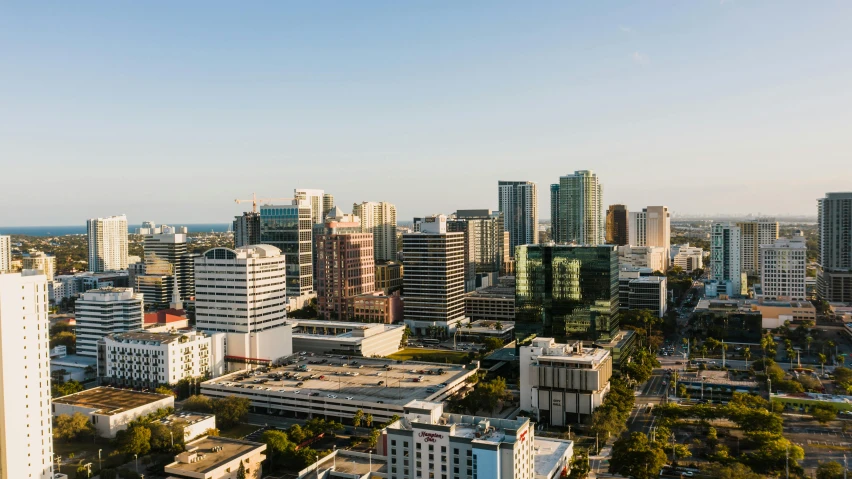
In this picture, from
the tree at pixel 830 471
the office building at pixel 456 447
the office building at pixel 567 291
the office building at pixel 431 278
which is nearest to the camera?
the office building at pixel 456 447

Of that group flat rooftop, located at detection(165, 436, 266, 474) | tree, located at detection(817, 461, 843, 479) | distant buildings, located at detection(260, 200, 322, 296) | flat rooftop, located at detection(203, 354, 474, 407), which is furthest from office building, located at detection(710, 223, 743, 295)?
flat rooftop, located at detection(165, 436, 266, 474)

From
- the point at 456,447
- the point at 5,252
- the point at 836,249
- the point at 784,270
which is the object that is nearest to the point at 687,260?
the point at 836,249

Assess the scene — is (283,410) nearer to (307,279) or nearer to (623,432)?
(623,432)

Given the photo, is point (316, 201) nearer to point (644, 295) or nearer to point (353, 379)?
point (644, 295)

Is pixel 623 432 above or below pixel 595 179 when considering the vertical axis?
below

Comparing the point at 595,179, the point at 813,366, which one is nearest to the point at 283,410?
the point at 813,366

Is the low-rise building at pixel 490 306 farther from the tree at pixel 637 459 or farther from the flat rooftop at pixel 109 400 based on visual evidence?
the tree at pixel 637 459

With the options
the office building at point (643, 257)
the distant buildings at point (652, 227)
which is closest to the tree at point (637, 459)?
the office building at point (643, 257)

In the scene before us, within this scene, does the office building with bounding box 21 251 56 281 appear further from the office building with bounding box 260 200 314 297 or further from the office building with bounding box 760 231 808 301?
the office building with bounding box 760 231 808 301
